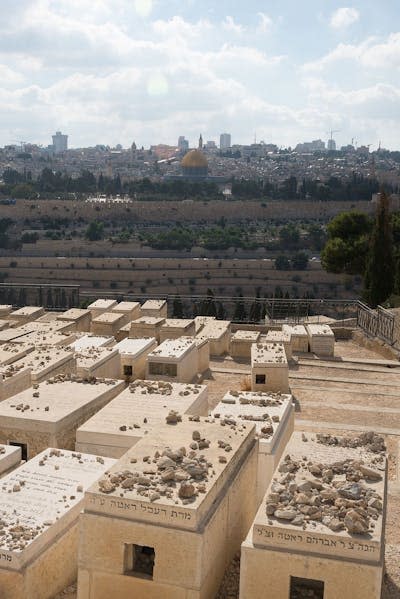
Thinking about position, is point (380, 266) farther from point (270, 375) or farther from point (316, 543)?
point (316, 543)

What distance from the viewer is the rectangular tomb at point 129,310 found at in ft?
50.9

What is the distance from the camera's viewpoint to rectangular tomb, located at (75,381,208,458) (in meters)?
6.92

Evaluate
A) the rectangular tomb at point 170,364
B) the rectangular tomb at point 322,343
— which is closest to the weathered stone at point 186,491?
the rectangular tomb at point 170,364

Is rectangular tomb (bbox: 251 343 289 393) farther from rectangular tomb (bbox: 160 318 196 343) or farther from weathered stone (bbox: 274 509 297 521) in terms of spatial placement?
weathered stone (bbox: 274 509 297 521)

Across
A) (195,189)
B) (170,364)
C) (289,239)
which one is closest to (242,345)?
(170,364)

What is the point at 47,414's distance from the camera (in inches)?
295

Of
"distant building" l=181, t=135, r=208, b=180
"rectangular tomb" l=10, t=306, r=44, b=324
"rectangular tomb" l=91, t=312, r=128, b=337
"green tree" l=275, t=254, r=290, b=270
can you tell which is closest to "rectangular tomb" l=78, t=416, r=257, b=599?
"rectangular tomb" l=91, t=312, r=128, b=337

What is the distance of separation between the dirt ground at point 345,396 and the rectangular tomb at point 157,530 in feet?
6.41

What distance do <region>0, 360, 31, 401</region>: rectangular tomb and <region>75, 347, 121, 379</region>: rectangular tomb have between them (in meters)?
0.79

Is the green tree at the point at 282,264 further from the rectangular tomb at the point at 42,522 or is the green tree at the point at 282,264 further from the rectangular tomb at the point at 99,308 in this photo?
the rectangular tomb at the point at 42,522

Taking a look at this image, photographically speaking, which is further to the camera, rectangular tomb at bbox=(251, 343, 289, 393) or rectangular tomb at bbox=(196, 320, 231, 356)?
rectangular tomb at bbox=(196, 320, 231, 356)

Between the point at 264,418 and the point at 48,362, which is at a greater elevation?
the point at 264,418

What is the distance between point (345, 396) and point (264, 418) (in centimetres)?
429

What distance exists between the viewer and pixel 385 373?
13.2 metres
